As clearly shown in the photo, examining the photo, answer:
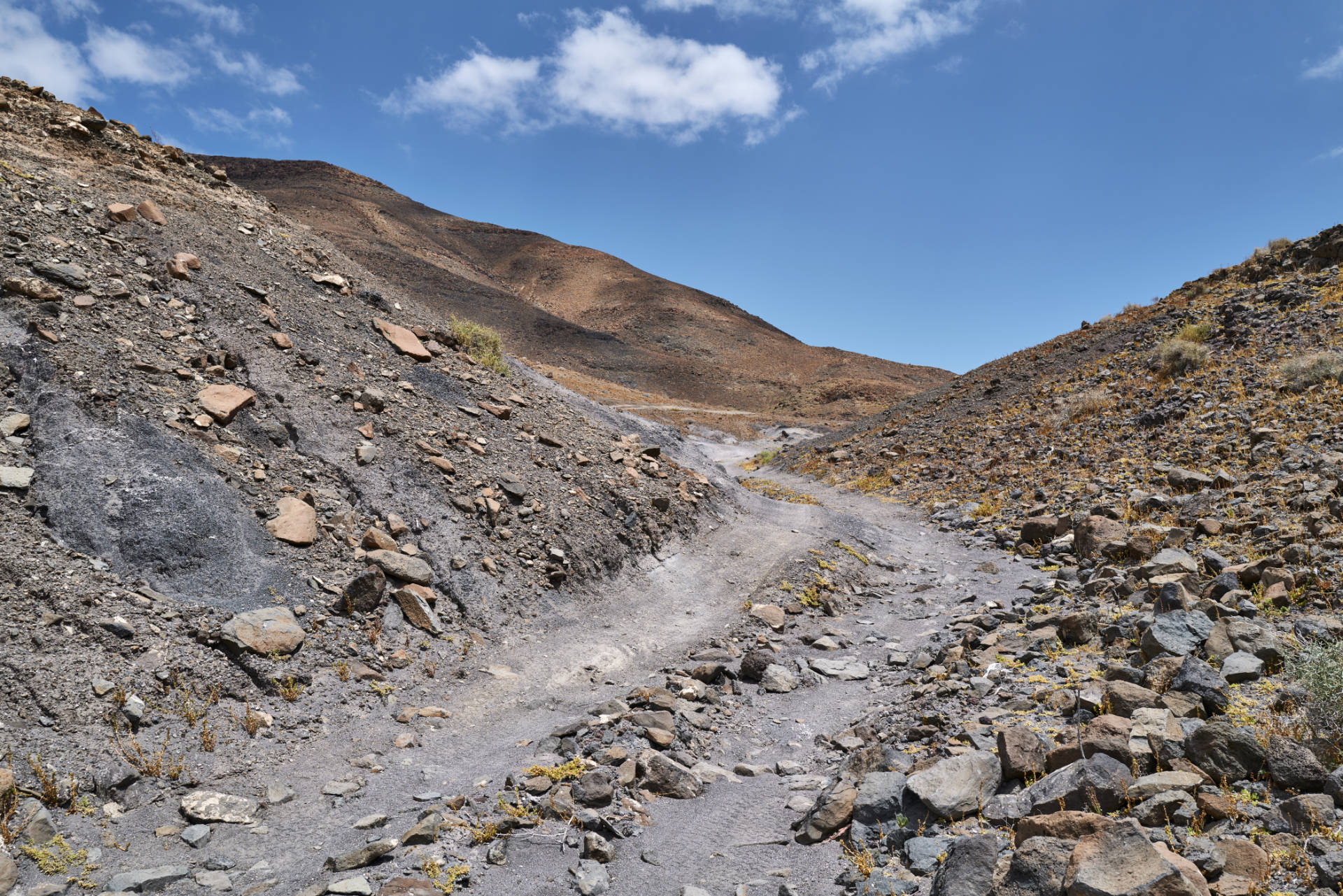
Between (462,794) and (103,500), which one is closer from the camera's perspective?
(462,794)

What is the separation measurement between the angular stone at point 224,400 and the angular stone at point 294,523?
4.47ft

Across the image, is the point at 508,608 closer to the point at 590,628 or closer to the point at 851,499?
the point at 590,628

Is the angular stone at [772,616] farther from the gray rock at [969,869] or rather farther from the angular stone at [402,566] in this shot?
the gray rock at [969,869]

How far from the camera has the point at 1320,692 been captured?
3779 millimetres

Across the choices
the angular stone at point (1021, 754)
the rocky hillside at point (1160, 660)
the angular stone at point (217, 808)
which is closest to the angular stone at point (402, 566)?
the angular stone at point (217, 808)

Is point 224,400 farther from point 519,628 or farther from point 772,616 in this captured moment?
point 772,616

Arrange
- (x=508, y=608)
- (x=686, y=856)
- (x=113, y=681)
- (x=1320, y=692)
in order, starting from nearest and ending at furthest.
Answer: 1. (x=1320, y=692)
2. (x=686, y=856)
3. (x=113, y=681)
4. (x=508, y=608)

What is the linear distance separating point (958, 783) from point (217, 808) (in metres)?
4.76

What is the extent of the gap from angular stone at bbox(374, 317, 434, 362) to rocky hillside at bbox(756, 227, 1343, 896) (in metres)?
8.90

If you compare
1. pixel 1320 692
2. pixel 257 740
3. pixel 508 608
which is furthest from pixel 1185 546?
pixel 257 740

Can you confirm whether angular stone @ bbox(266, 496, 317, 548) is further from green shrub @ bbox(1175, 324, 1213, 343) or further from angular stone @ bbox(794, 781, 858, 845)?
green shrub @ bbox(1175, 324, 1213, 343)

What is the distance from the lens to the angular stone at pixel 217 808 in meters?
4.41

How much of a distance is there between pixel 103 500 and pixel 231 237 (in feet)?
22.3

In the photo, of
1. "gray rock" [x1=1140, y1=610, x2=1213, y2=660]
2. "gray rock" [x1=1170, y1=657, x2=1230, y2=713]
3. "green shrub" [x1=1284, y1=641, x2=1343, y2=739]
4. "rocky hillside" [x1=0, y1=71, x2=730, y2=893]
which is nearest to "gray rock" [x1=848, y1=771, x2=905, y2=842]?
"gray rock" [x1=1170, y1=657, x2=1230, y2=713]
